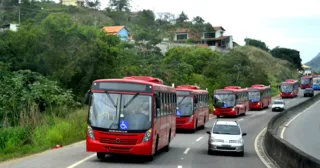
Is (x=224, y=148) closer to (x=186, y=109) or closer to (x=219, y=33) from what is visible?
(x=186, y=109)

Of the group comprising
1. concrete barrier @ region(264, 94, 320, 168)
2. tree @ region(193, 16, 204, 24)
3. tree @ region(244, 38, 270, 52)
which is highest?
tree @ region(193, 16, 204, 24)

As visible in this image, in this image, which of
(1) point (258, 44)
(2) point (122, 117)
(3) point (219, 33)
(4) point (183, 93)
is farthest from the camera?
(1) point (258, 44)

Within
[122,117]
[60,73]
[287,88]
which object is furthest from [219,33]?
[122,117]

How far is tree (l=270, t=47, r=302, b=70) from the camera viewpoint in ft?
508

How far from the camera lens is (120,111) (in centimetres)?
1703

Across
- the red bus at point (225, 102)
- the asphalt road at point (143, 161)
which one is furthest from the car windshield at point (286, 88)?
the asphalt road at point (143, 161)

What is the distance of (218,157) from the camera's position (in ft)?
70.8

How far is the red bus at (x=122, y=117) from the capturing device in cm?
1680

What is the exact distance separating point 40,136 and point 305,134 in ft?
76.7

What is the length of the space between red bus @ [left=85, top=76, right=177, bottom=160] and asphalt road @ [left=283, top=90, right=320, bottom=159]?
12.2 meters

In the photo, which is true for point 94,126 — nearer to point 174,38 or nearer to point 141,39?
point 141,39

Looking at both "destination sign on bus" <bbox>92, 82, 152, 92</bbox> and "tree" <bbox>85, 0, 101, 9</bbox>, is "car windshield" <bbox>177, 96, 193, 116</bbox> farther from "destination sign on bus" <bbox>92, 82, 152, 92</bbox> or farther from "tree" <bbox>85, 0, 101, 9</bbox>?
"tree" <bbox>85, 0, 101, 9</bbox>

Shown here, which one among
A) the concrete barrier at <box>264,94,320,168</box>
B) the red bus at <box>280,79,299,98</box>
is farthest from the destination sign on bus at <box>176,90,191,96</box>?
the red bus at <box>280,79,299,98</box>

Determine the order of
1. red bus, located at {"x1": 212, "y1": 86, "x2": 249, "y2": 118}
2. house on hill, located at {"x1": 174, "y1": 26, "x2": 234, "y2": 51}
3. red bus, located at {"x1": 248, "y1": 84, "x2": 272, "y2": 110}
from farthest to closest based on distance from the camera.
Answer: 1. house on hill, located at {"x1": 174, "y1": 26, "x2": 234, "y2": 51}
2. red bus, located at {"x1": 248, "y1": 84, "x2": 272, "y2": 110}
3. red bus, located at {"x1": 212, "y1": 86, "x2": 249, "y2": 118}
